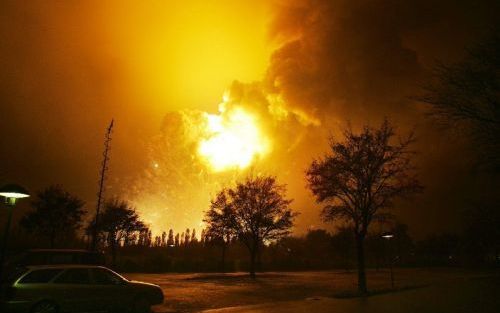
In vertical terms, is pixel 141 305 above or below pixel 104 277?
below

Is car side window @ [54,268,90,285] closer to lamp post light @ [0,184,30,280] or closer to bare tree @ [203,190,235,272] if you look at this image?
lamp post light @ [0,184,30,280]

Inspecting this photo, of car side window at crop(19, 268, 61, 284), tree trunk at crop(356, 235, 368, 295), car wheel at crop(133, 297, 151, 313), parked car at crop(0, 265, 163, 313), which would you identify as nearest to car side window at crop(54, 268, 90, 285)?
parked car at crop(0, 265, 163, 313)

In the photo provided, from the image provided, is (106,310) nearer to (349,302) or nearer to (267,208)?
(349,302)

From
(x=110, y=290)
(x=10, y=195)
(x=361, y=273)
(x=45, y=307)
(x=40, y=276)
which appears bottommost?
(x=45, y=307)

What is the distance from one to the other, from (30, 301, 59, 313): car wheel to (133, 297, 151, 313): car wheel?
9.26 feet

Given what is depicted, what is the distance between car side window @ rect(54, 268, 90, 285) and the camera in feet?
41.7

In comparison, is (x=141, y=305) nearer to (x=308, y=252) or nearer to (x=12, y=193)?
(x=12, y=193)

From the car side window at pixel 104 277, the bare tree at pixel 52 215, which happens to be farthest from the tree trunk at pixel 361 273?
the bare tree at pixel 52 215

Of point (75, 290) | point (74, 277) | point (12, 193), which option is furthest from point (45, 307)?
point (12, 193)

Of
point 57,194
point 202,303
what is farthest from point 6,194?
point 57,194

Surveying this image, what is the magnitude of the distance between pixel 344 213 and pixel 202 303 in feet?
39.7

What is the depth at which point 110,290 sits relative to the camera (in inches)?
537

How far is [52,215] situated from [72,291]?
33363 mm

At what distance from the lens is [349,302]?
17641mm
